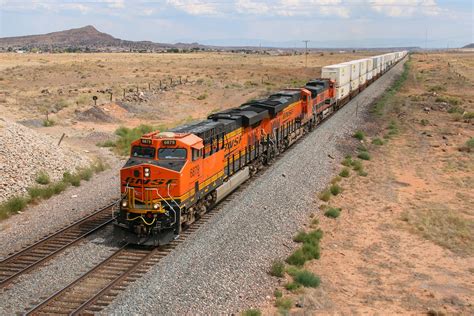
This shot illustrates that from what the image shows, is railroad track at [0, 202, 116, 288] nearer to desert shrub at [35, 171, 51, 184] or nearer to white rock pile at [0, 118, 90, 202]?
white rock pile at [0, 118, 90, 202]

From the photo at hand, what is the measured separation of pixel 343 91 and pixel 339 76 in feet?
12.1

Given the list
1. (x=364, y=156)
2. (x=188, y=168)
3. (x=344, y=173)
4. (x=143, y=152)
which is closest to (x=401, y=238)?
(x=344, y=173)

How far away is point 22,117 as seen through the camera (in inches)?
1592

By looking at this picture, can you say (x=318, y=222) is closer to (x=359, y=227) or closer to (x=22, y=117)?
(x=359, y=227)

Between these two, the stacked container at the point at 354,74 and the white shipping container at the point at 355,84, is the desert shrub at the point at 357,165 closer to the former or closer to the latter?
the stacked container at the point at 354,74

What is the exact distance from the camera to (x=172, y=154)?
16.0 m

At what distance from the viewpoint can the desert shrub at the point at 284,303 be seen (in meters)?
12.2

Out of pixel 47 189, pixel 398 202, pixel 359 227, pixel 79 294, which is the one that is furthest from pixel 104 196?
pixel 398 202

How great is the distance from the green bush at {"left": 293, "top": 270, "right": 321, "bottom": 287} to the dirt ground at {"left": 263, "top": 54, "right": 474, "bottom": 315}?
233 mm

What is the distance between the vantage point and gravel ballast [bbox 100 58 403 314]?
1230 cm

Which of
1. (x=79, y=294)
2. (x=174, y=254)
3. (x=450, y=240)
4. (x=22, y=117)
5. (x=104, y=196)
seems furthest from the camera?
(x=22, y=117)

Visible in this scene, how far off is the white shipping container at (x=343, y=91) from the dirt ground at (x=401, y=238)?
10.9 metres

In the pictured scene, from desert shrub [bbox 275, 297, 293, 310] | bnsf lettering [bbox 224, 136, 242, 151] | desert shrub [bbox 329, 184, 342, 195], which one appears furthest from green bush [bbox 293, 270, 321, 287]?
desert shrub [bbox 329, 184, 342, 195]

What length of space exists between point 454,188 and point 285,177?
9.01 meters
